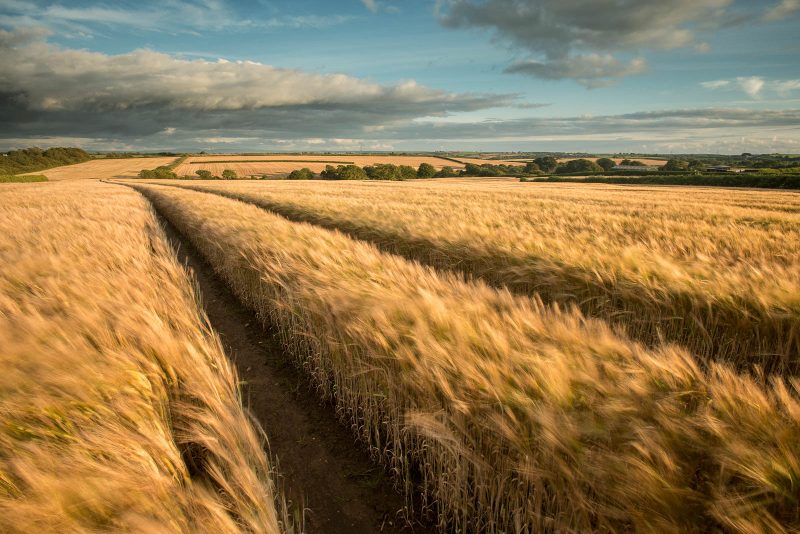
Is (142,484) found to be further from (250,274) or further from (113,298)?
(250,274)

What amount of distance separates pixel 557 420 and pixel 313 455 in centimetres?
188

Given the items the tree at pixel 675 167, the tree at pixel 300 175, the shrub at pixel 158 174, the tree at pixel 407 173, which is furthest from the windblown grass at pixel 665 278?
the shrub at pixel 158 174

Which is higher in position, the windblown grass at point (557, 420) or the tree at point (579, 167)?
the tree at point (579, 167)

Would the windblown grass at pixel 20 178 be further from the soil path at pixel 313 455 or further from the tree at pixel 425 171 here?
the soil path at pixel 313 455

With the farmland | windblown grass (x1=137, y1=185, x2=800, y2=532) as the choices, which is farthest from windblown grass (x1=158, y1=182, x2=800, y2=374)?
windblown grass (x1=137, y1=185, x2=800, y2=532)

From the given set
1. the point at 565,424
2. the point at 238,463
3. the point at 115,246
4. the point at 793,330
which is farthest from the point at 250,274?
the point at 793,330

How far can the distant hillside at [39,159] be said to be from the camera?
256 feet

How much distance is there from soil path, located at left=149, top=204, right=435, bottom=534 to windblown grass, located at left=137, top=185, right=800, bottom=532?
174 millimetres

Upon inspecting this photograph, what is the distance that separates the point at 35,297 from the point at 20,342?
1.32 m

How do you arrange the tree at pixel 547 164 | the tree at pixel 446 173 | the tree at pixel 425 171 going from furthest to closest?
the tree at pixel 547 164, the tree at pixel 446 173, the tree at pixel 425 171

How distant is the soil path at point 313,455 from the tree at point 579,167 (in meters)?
80.4

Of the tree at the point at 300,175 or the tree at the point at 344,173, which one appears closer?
the tree at the point at 300,175

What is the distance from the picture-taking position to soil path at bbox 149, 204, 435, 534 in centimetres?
215

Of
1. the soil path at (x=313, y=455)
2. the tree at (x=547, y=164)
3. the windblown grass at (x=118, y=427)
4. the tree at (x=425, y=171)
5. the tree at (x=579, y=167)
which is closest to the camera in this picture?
the windblown grass at (x=118, y=427)
